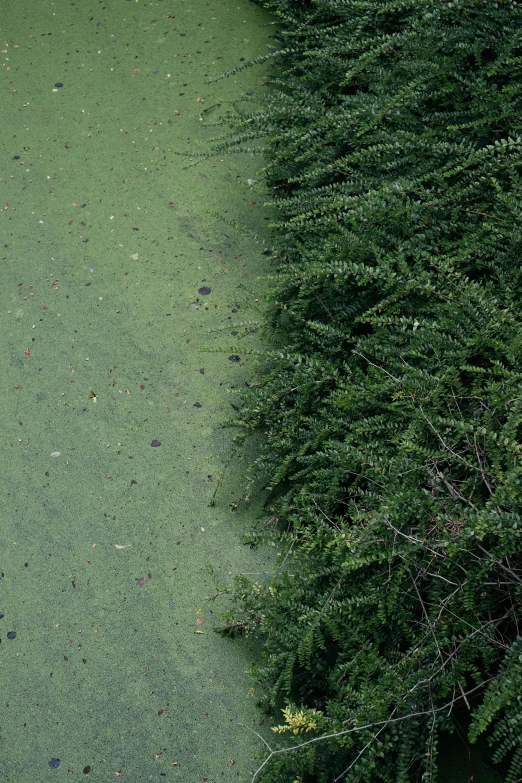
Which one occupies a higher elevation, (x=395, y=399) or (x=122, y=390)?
(x=395, y=399)

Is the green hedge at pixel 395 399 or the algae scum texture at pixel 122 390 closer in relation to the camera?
the green hedge at pixel 395 399

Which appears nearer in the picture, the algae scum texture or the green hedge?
the green hedge

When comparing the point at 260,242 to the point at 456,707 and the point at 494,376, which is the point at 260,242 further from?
the point at 456,707

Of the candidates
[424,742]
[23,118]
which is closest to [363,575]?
[424,742]

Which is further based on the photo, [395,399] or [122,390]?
[122,390]
